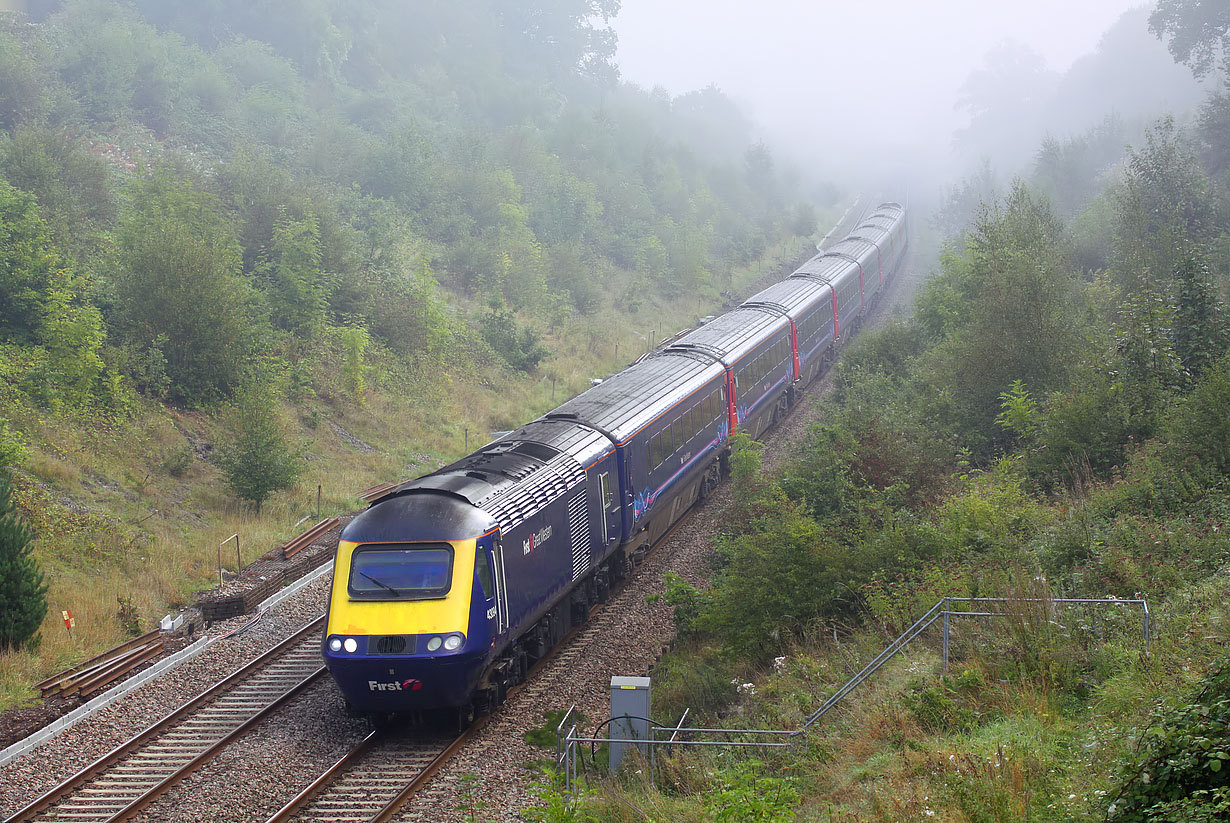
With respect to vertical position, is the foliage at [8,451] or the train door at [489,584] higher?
the foliage at [8,451]

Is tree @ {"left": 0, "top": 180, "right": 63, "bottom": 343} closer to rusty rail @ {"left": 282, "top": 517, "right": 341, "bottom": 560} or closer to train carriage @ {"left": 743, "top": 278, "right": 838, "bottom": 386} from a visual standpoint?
rusty rail @ {"left": 282, "top": 517, "right": 341, "bottom": 560}

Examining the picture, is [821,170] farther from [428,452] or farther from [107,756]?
[107,756]

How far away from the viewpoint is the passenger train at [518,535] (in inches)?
442

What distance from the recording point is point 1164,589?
10.3 meters

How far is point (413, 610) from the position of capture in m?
11.3

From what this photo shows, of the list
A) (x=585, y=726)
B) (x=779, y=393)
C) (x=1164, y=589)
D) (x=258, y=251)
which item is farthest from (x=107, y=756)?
(x=258, y=251)

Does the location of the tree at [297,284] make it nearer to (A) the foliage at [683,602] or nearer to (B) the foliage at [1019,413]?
(A) the foliage at [683,602]

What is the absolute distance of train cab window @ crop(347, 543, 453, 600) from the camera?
448 inches

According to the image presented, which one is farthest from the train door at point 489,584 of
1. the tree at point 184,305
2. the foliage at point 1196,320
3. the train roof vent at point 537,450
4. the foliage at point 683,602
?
the tree at point 184,305

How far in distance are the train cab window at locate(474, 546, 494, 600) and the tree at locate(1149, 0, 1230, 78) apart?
60784 mm

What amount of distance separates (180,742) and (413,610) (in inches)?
141

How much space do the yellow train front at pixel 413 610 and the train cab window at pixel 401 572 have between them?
0.01m

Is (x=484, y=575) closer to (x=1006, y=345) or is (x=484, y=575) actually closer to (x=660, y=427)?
(x=660, y=427)

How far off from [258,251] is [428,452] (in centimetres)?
990
